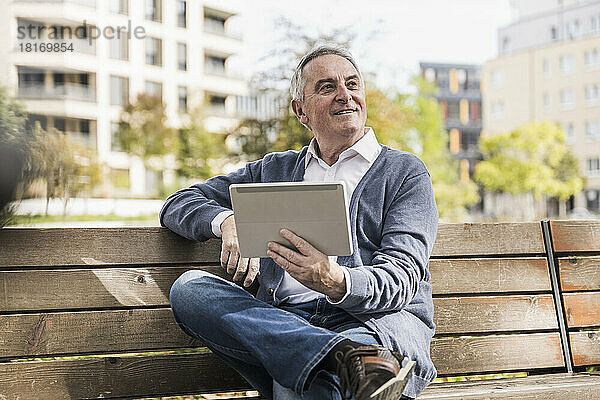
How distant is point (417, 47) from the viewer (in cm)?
3022

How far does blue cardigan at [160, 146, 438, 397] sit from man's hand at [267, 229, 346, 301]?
50 millimetres

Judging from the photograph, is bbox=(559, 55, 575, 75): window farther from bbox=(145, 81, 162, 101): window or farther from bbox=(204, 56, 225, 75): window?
bbox=(145, 81, 162, 101): window

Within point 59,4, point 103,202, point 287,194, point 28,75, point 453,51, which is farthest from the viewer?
point 453,51

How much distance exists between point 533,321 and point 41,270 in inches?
63.7

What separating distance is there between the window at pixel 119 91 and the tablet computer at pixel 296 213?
2495cm

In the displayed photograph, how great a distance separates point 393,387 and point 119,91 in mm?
26181

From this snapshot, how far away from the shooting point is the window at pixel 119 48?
27.0 m

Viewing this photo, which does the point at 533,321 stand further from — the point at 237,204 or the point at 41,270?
the point at 41,270

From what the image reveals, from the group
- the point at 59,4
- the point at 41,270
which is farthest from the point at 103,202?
the point at 41,270

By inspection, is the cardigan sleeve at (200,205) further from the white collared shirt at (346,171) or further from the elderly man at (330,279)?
the white collared shirt at (346,171)

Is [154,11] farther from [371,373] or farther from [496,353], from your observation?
[371,373]

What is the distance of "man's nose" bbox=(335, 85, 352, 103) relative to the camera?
2.42 metres

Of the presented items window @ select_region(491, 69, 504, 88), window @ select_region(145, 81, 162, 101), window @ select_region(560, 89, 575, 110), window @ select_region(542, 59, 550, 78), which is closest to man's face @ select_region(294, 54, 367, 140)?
window @ select_region(145, 81, 162, 101)

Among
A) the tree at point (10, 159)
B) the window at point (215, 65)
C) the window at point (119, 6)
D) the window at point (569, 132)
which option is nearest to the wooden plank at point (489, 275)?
the tree at point (10, 159)
